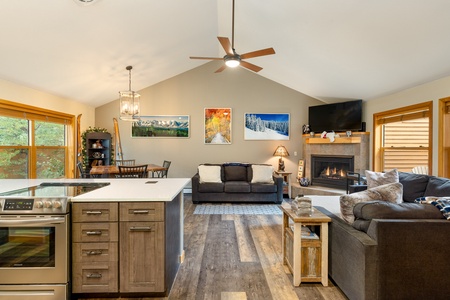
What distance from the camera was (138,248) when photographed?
2.07 meters

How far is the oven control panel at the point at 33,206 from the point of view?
1.95 meters

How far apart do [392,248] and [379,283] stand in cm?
27

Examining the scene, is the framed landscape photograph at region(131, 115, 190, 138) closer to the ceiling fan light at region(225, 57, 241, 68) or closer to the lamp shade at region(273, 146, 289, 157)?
the lamp shade at region(273, 146, 289, 157)

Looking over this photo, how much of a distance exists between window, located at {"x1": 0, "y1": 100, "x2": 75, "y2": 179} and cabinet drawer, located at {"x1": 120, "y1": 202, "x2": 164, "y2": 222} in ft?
10.9

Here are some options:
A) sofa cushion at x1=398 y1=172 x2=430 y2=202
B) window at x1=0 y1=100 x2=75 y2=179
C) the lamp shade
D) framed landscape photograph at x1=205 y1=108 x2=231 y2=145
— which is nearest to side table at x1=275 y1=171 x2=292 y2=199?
the lamp shade

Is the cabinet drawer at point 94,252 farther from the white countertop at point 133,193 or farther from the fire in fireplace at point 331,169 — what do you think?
the fire in fireplace at point 331,169

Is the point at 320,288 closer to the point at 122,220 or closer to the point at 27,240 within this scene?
the point at 122,220

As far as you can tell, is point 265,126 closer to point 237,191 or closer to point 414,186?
point 237,191

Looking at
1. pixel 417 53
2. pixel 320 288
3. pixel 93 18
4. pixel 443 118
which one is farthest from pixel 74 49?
pixel 443 118

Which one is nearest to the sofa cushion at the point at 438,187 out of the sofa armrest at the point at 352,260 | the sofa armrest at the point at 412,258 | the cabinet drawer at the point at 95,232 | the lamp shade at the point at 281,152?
the sofa armrest at the point at 412,258

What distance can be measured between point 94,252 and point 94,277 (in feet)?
0.70

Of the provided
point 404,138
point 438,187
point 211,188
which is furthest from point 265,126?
point 438,187

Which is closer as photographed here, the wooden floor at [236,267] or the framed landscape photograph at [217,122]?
the wooden floor at [236,267]

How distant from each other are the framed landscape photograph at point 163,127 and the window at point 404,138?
15.0 ft
